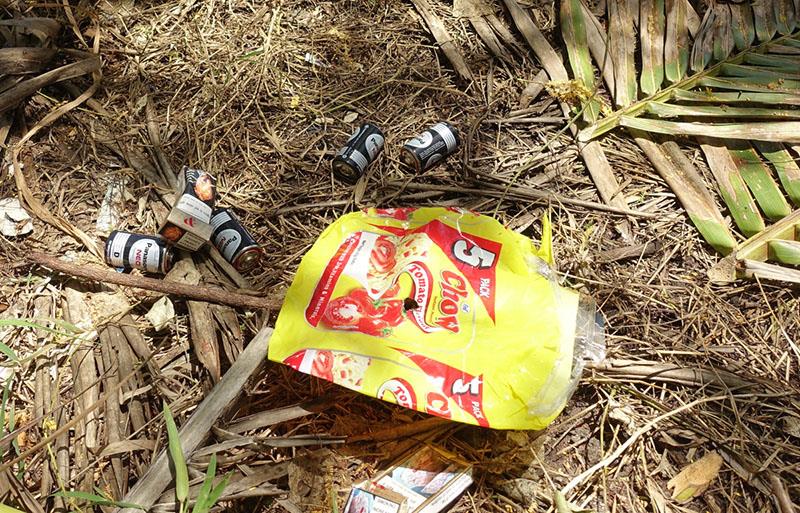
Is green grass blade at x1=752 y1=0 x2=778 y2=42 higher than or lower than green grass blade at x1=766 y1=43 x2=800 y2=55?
higher

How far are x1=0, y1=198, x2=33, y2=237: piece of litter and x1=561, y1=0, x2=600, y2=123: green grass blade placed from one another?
6.08 feet

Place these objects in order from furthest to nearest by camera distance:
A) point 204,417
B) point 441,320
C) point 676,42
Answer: point 676,42
point 441,320
point 204,417

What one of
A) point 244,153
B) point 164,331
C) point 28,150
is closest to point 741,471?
point 164,331

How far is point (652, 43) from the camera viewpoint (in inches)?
85.0

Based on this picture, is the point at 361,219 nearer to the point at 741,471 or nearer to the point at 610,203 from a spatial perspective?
the point at 610,203

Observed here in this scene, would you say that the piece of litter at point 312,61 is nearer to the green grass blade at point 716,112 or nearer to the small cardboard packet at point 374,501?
the green grass blade at point 716,112

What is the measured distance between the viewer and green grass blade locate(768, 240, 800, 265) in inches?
70.7

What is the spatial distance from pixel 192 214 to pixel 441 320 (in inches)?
31.1

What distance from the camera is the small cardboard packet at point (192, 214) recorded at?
1791 millimetres

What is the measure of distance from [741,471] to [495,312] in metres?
0.74

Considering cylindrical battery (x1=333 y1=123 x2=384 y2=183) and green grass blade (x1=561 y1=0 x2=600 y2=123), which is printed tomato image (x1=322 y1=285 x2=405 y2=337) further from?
green grass blade (x1=561 y1=0 x2=600 y2=123)

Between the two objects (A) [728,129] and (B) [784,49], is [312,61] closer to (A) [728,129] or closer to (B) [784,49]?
(A) [728,129]

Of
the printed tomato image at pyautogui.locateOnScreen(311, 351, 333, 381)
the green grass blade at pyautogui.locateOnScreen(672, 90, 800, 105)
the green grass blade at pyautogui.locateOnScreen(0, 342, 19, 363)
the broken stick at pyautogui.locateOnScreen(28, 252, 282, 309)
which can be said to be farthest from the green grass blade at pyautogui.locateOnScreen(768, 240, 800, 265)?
the green grass blade at pyautogui.locateOnScreen(0, 342, 19, 363)

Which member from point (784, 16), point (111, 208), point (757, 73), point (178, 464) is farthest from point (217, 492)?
point (784, 16)
